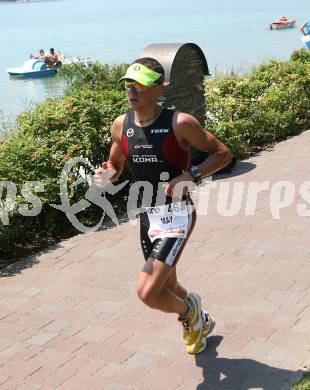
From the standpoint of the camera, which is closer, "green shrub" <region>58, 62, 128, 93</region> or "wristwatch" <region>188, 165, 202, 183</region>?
"wristwatch" <region>188, 165, 202, 183</region>

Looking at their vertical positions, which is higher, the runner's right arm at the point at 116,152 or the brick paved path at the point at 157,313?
the runner's right arm at the point at 116,152

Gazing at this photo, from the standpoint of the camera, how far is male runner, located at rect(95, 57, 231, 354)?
394 cm

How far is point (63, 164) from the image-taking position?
744 centimetres

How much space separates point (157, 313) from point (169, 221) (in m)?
1.26

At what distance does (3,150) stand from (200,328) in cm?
378

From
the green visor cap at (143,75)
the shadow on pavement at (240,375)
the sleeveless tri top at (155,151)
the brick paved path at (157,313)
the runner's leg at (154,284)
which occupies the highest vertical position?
the green visor cap at (143,75)

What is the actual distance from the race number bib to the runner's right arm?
0.47 m

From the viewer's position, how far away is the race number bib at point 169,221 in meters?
4.11

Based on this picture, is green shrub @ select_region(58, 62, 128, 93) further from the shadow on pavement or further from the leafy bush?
the shadow on pavement

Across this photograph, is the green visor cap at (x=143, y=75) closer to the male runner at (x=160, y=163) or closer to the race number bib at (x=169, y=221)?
the male runner at (x=160, y=163)

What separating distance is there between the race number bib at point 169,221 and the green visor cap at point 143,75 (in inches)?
32.6

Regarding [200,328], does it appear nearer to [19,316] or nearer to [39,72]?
[19,316]

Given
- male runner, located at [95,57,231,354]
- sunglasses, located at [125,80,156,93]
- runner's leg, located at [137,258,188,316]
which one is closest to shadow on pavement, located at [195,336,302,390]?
male runner, located at [95,57,231,354]

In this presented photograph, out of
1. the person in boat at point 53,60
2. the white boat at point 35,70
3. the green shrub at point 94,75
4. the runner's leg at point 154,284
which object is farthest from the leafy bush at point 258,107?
the white boat at point 35,70
